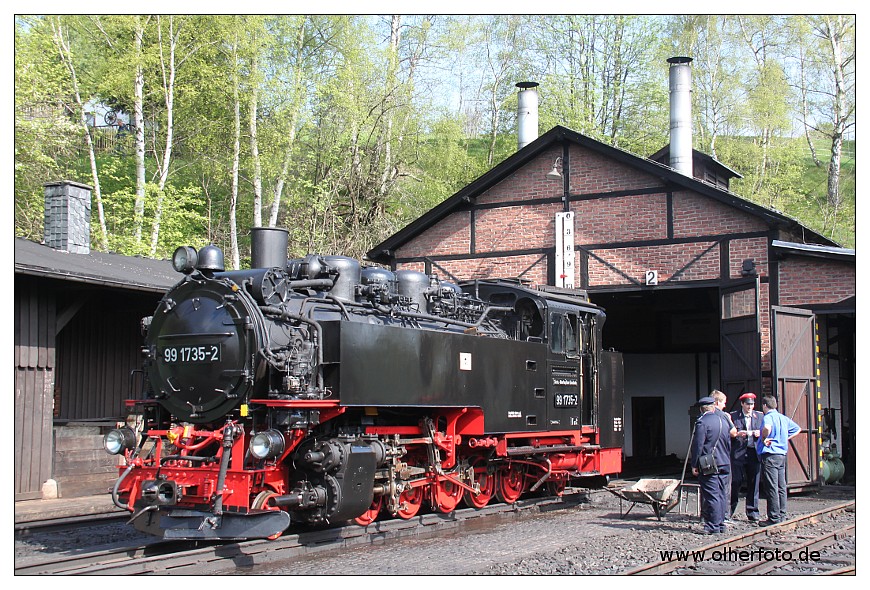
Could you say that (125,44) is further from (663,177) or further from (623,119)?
(623,119)

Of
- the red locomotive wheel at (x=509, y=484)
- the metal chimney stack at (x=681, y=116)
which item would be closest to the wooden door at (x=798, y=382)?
the red locomotive wheel at (x=509, y=484)

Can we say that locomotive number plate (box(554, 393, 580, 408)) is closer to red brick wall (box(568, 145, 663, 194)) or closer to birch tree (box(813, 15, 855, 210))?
red brick wall (box(568, 145, 663, 194))

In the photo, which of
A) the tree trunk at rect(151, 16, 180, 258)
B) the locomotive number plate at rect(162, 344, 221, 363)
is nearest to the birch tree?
the tree trunk at rect(151, 16, 180, 258)

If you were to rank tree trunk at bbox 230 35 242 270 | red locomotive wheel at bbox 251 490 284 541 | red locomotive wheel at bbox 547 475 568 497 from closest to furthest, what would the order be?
red locomotive wheel at bbox 251 490 284 541 → red locomotive wheel at bbox 547 475 568 497 → tree trunk at bbox 230 35 242 270

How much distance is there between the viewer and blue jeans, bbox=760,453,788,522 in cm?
970

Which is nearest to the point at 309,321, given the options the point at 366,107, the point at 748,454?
the point at 748,454

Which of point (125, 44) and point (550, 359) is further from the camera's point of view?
point (125, 44)

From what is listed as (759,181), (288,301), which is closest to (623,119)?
(759,181)

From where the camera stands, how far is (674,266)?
49.0 feet

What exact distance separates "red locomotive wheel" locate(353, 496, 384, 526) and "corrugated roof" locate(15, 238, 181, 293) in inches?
199

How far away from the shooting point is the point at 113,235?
2114 centimetres

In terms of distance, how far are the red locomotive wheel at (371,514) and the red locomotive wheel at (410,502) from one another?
342 mm

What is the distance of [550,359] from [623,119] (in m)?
24.7

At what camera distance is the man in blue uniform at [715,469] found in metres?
9.20
